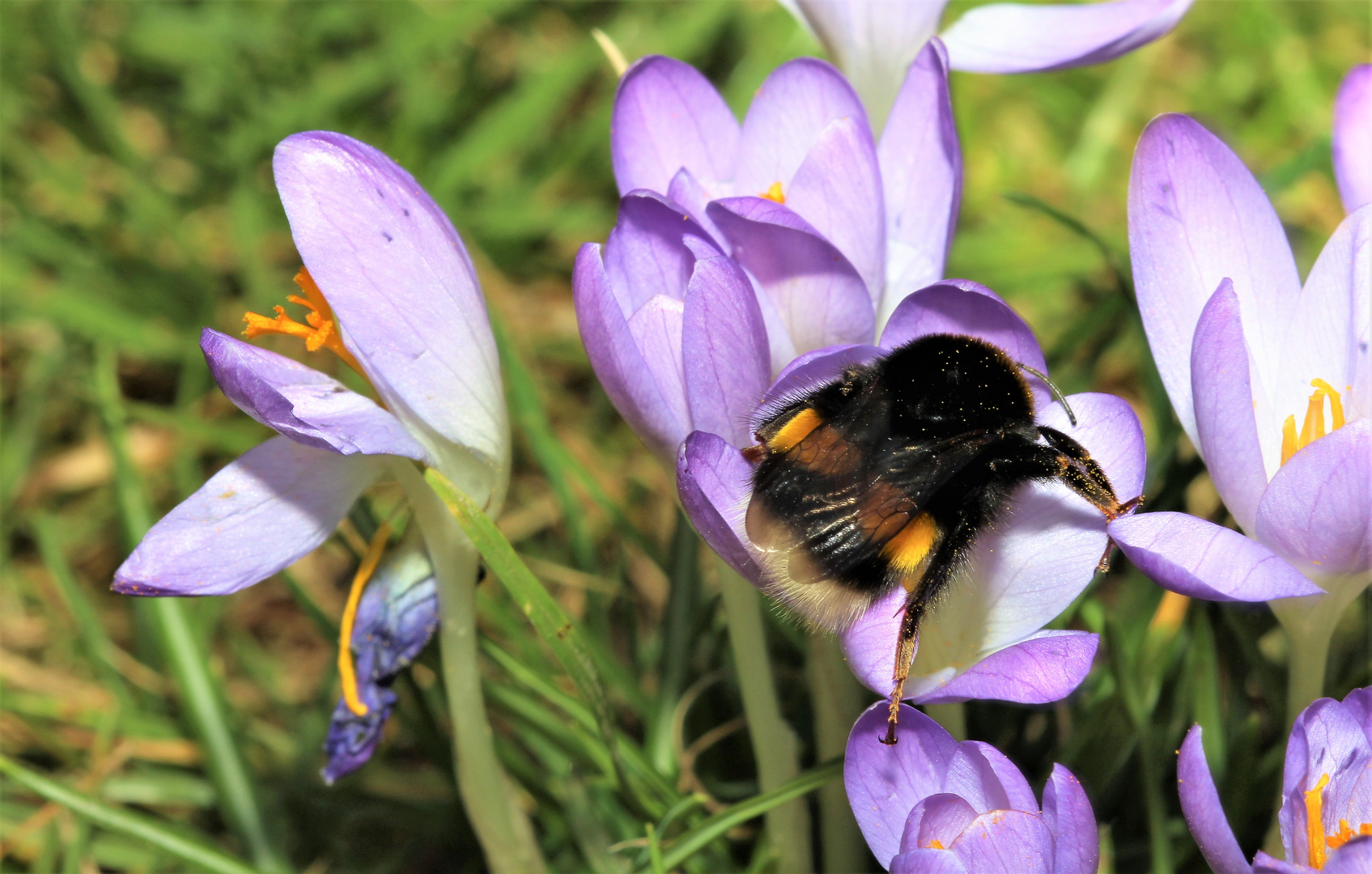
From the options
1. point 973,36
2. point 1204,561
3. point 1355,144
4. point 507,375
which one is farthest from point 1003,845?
point 507,375

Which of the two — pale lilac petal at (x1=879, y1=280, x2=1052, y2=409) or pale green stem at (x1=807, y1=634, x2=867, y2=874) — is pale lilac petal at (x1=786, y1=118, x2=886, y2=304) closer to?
pale lilac petal at (x1=879, y1=280, x2=1052, y2=409)

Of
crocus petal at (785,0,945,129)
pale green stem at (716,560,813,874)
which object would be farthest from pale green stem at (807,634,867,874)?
crocus petal at (785,0,945,129)

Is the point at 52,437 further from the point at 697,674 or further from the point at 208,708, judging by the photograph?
the point at 697,674

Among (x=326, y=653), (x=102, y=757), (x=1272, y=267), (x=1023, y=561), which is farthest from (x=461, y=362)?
(x=326, y=653)

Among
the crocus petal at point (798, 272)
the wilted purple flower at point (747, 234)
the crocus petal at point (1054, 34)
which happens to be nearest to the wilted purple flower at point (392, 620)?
the wilted purple flower at point (747, 234)

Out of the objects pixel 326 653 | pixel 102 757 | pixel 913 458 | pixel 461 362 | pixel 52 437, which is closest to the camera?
pixel 913 458

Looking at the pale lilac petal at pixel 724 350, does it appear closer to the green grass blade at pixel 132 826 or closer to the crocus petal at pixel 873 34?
the crocus petal at pixel 873 34
